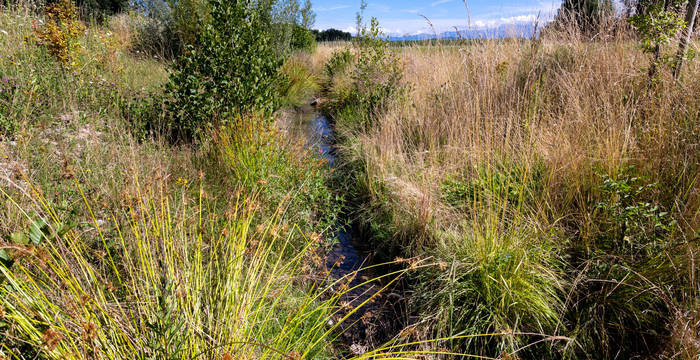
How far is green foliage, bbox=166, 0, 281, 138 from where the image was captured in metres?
3.84

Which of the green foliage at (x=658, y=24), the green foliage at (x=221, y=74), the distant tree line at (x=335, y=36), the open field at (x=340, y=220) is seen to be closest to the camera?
the open field at (x=340, y=220)

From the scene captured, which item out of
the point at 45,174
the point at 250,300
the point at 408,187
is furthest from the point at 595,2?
the point at 45,174

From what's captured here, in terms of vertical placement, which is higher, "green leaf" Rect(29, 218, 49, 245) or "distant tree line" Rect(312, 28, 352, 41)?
"distant tree line" Rect(312, 28, 352, 41)

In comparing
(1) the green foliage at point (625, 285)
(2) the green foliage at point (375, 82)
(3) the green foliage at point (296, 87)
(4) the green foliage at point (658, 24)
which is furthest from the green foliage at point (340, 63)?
(1) the green foliage at point (625, 285)

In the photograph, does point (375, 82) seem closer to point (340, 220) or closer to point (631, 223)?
point (340, 220)

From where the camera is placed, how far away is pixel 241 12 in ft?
12.9

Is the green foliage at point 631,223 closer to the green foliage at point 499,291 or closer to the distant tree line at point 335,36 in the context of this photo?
the green foliage at point 499,291

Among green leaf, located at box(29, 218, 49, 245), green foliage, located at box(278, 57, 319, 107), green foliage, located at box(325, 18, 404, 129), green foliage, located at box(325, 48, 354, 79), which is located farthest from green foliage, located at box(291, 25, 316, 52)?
green leaf, located at box(29, 218, 49, 245)

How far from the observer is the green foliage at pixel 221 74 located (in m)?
3.84

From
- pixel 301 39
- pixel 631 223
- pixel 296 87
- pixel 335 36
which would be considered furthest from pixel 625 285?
pixel 335 36

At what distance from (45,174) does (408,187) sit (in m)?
2.84

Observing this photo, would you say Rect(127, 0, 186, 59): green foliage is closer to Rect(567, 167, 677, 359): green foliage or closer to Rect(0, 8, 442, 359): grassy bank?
Rect(0, 8, 442, 359): grassy bank

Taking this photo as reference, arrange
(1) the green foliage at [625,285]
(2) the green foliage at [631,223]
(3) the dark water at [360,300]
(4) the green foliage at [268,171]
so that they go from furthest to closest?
(4) the green foliage at [268,171] < (3) the dark water at [360,300] < (2) the green foliage at [631,223] < (1) the green foliage at [625,285]

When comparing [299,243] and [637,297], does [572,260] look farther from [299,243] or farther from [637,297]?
[299,243]
